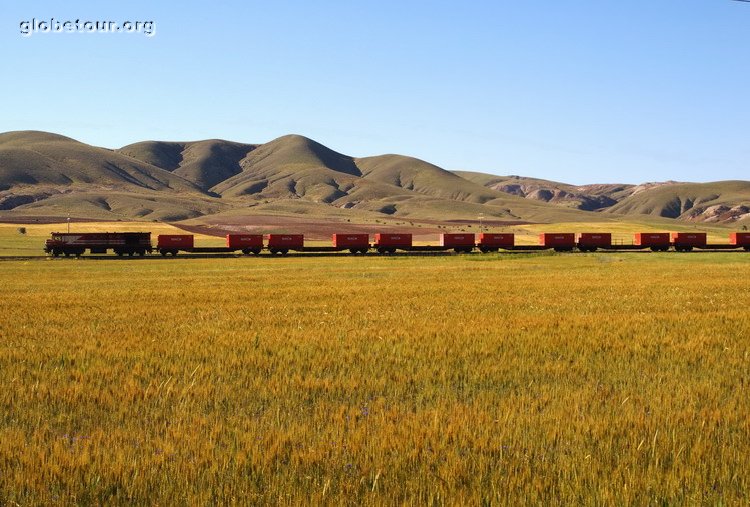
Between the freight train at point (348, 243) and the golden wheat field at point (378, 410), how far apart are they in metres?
60.1

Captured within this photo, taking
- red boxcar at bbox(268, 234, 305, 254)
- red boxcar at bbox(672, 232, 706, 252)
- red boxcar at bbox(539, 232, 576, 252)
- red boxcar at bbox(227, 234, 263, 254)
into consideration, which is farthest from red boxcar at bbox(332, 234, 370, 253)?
red boxcar at bbox(672, 232, 706, 252)

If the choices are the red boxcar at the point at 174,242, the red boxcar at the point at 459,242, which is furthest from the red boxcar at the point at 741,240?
the red boxcar at the point at 174,242

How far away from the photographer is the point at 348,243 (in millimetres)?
80125

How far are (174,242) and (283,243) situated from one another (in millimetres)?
12461

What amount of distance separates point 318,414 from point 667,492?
3931 millimetres

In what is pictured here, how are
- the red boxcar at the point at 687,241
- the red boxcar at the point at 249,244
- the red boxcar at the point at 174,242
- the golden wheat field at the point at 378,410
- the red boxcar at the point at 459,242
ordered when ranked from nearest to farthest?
the golden wheat field at the point at 378,410 < the red boxcar at the point at 174,242 < the red boxcar at the point at 249,244 < the red boxcar at the point at 459,242 < the red boxcar at the point at 687,241

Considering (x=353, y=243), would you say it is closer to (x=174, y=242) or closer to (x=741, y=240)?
(x=174, y=242)

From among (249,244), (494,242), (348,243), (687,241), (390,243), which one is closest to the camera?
(249,244)

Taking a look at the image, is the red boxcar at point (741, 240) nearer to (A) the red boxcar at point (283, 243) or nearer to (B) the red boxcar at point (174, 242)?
(A) the red boxcar at point (283, 243)

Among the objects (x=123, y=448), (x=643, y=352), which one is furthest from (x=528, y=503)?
(x=643, y=352)

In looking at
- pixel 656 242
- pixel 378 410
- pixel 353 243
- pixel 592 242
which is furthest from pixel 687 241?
pixel 378 410

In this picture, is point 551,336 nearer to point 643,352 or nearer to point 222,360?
point 643,352

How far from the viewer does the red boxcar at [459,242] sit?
271 ft

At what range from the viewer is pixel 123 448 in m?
6.55
